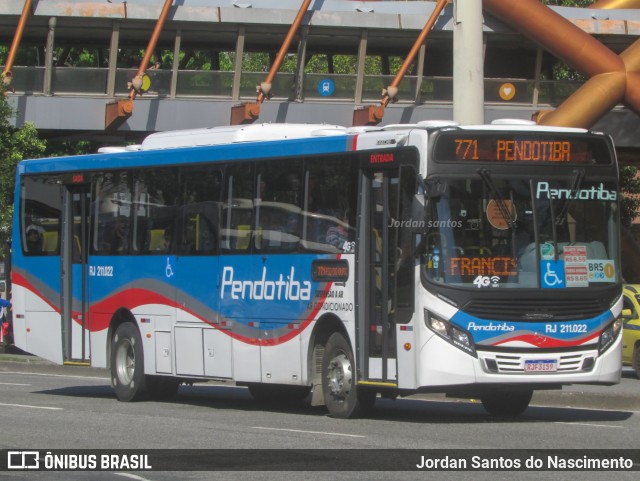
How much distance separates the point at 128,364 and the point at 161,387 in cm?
58

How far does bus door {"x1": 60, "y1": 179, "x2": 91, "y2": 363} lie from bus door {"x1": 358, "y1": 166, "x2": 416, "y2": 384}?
617 cm

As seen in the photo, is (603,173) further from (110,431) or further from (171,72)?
(171,72)

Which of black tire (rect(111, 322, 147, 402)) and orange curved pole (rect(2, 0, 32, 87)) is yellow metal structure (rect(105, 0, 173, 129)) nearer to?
orange curved pole (rect(2, 0, 32, 87))

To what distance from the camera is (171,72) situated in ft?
129

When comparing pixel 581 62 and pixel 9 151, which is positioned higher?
pixel 581 62

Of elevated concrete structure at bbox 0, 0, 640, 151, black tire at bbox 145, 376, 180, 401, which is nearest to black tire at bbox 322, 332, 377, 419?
black tire at bbox 145, 376, 180, 401

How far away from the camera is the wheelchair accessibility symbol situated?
1498cm

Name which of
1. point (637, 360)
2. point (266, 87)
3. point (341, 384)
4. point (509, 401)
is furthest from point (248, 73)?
point (341, 384)

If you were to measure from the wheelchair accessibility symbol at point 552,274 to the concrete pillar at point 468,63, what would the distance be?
6.69 metres

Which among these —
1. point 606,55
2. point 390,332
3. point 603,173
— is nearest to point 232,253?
point 390,332

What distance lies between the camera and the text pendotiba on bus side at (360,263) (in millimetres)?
14859

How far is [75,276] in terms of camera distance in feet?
67.9

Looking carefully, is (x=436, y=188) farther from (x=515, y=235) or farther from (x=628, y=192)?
(x=628, y=192)

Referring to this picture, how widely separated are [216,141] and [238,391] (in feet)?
18.5
